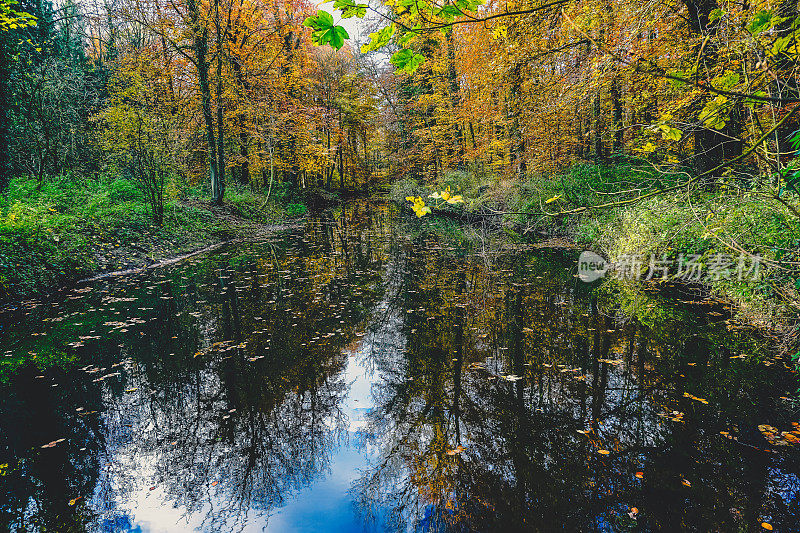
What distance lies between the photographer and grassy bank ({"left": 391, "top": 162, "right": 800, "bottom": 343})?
3172 millimetres

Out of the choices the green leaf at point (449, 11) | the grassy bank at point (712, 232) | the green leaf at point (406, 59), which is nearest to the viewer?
the green leaf at point (449, 11)

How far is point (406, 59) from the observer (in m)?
1.82

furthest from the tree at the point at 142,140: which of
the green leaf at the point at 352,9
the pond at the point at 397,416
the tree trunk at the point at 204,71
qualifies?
the green leaf at the point at 352,9

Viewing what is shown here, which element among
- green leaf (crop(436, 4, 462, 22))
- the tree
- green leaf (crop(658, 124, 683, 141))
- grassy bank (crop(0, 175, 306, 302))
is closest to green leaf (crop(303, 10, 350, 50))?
green leaf (crop(436, 4, 462, 22))

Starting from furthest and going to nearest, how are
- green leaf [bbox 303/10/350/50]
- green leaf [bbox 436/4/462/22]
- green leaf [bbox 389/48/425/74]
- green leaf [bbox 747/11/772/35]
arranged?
green leaf [bbox 747/11/772/35]
green leaf [bbox 389/48/425/74]
green leaf [bbox 436/4/462/22]
green leaf [bbox 303/10/350/50]

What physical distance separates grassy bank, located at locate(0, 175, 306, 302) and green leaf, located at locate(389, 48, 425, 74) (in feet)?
31.6

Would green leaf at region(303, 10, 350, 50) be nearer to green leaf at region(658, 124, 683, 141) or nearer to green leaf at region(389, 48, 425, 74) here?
green leaf at region(389, 48, 425, 74)

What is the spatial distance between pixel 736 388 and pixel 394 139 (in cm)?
3184

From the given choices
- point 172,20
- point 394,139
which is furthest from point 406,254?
point 394,139

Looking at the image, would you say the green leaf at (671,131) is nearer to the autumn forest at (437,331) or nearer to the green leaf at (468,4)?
the autumn forest at (437,331)

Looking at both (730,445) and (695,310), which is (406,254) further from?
(730,445)
